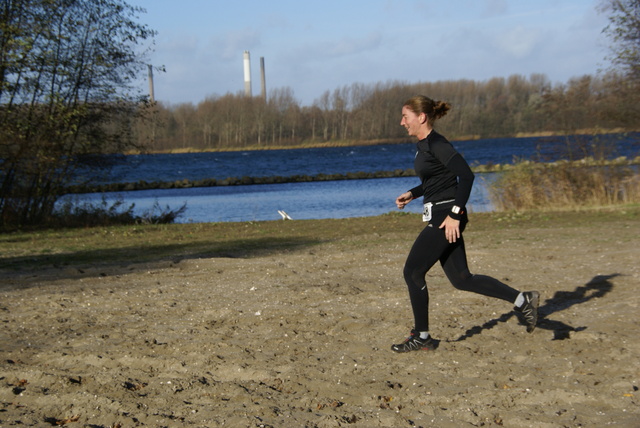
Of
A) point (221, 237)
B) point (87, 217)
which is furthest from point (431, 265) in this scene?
point (87, 217)

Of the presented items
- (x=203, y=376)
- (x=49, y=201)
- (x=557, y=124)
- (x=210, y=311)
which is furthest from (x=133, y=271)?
(x=557, y=124)

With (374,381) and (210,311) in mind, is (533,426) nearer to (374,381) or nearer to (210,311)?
(374,381)

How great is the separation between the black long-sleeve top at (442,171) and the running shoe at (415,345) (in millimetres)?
1172

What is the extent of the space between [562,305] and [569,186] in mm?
14614

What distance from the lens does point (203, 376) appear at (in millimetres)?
5785

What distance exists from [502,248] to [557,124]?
10763 mm

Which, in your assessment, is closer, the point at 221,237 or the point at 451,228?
the point at 451,228

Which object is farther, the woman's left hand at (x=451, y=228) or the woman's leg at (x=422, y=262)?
the woman's leg at (x=422, y=262)

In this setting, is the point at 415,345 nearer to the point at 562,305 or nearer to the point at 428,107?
the point at 428,107

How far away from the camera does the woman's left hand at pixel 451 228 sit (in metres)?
5.78

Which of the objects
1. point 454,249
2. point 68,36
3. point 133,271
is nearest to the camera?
point 454,249

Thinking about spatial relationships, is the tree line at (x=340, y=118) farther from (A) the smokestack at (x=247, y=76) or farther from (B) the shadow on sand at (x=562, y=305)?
(B) the shadow on sand at (x=562, y=305)

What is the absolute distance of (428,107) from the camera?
5.98m

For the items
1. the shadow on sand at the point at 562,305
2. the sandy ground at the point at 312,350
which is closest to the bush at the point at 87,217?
the sandy ground at the point at 312,350
